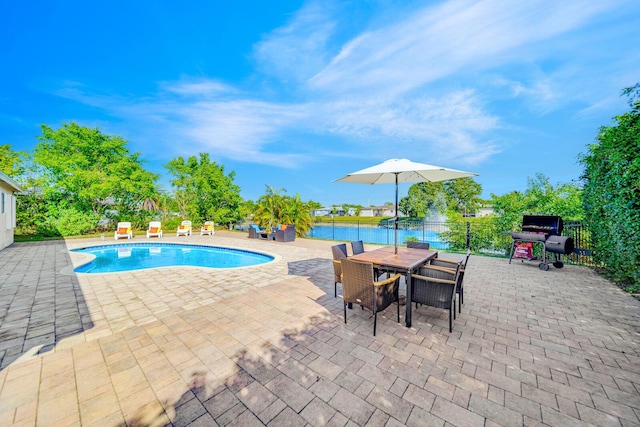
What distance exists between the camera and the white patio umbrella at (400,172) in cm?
436

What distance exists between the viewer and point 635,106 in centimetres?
377

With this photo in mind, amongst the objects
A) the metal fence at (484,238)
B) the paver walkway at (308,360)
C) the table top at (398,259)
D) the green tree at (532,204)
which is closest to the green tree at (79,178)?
the paver walkway at (308,360)

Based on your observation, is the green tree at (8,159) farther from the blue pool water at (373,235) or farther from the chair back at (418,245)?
the chair back at (418,245)

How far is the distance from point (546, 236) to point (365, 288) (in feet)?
20.2

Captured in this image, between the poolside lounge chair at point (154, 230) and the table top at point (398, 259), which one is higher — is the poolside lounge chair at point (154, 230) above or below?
below

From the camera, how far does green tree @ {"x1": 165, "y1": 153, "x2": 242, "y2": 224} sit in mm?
20078

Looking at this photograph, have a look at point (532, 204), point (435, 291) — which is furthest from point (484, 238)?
point (435, 291)

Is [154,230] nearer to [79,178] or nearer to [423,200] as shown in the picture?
[79,178]

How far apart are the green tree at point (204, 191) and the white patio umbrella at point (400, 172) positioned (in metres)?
17.5

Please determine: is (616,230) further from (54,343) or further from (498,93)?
(498,93)

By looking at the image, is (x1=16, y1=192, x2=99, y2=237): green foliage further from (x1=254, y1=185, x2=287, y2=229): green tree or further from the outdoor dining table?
the outdoor dining table

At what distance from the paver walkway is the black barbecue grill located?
138 cm

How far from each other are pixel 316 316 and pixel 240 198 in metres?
19.5

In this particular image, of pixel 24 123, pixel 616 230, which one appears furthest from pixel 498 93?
pixel 24 123
